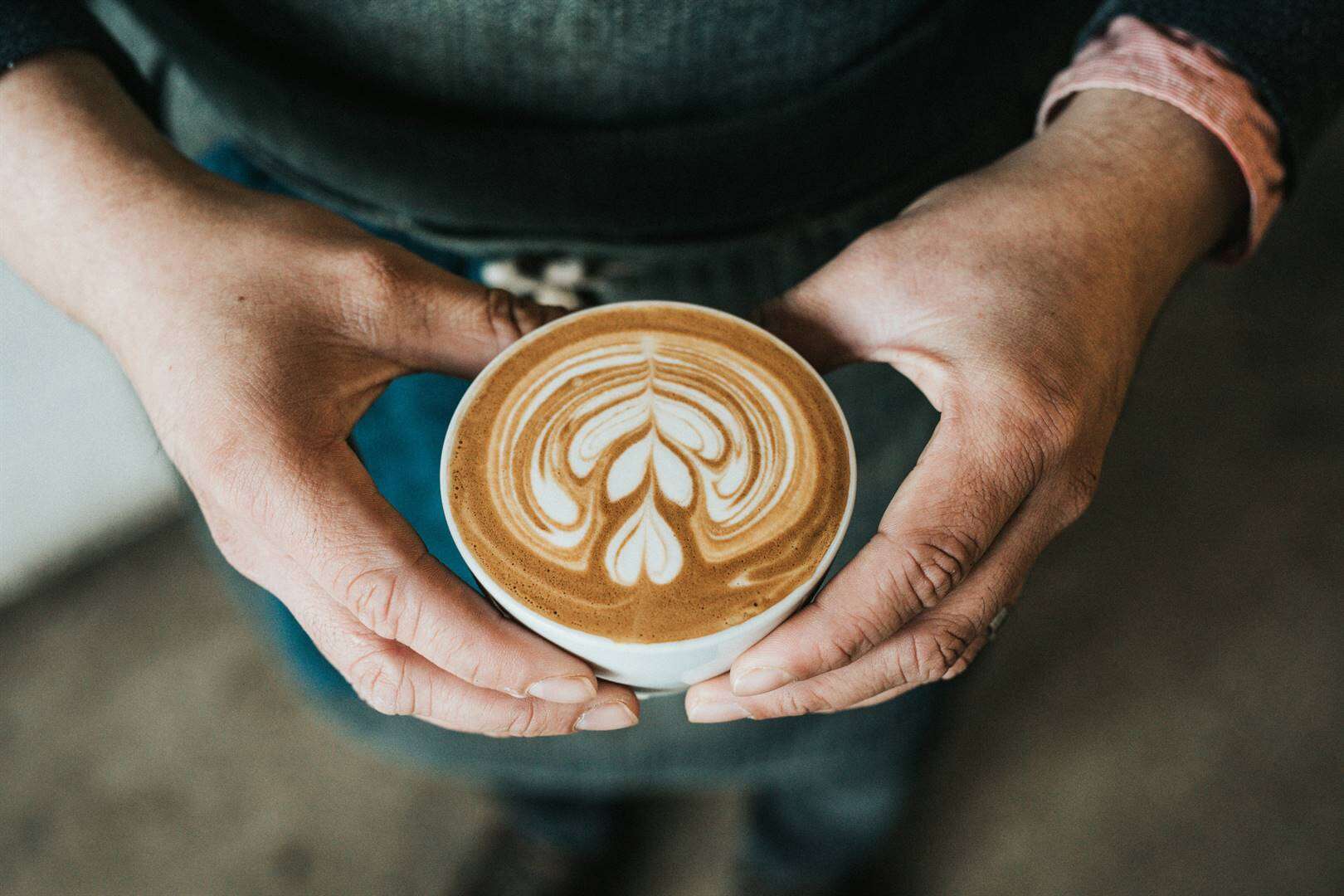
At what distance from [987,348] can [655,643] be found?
0.31 metres

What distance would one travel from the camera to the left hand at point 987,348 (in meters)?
0.69

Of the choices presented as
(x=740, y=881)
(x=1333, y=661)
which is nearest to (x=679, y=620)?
(x=740, y=881)

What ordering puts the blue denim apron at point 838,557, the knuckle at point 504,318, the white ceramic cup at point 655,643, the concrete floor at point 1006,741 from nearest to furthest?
the white ceramic cup at point 655,643 → the knuckle at point 504,318 → the blue denim apron at point 838,557 → the concrete floor at point 1006,741

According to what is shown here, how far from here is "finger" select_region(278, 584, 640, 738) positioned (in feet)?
2.36

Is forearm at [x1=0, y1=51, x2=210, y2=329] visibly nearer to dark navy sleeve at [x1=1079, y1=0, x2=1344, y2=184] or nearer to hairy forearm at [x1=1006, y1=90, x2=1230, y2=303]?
hairy forearm at [x1=1006, y1=90, x2=1230, y2=303]

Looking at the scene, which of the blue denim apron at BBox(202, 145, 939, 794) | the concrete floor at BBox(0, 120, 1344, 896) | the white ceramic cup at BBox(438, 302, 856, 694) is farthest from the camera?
the concrete floor at BBox(0, 120, 1344, 896)

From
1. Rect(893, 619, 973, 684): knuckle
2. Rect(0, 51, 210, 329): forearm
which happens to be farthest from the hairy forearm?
Rect(0, 51, 210, 329): forearm

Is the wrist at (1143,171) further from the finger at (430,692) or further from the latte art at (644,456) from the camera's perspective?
the finger at (430,692)

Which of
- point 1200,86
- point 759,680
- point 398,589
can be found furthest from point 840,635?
point 1200,86

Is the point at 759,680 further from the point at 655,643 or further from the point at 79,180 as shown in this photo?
the point at 79,180

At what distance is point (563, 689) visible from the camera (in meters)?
0.68

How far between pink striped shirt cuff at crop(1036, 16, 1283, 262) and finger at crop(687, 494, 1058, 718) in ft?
1.13

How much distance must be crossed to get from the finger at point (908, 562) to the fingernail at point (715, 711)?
27 mm

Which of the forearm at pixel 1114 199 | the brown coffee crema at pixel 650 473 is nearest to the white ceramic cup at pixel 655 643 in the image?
the brown coffee crema at pixel 650 473
